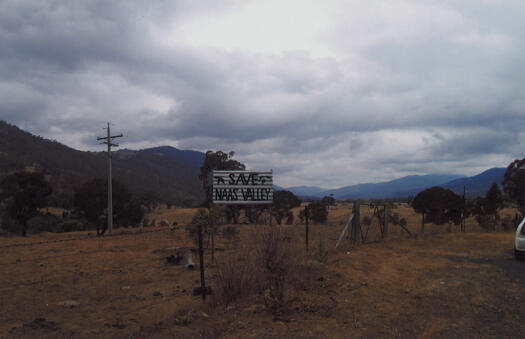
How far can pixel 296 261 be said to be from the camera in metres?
6.47

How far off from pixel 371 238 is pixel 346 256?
22.8 ft

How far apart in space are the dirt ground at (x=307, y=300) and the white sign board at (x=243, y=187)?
2379mm

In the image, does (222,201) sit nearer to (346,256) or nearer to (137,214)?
(346,256)

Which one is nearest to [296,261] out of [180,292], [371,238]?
[180,292]

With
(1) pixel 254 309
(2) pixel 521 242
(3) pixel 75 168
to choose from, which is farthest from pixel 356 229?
(3) pixel 75 168

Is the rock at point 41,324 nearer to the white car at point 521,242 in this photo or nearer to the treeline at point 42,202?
the white car at point 521,242

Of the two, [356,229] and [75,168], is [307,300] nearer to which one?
[356,229]

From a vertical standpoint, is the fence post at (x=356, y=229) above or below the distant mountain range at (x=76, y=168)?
below

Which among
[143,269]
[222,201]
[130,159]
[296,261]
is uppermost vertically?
[130,159]

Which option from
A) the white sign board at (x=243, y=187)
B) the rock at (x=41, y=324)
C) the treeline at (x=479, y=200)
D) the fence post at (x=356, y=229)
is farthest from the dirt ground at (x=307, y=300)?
the treeline at (x=479, y=200)

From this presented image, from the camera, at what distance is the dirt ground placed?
5.75 m

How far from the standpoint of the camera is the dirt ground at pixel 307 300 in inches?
226

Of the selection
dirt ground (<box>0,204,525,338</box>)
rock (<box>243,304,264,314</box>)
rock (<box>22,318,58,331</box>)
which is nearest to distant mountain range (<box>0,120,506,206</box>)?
dirt ground (<box>0,204,525,338</box>)

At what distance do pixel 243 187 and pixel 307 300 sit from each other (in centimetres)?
561
